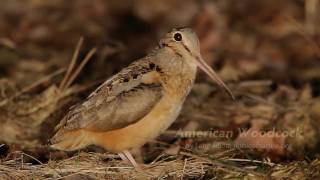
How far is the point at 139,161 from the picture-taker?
6.44 m

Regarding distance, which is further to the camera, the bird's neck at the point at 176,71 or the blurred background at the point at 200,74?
the blurred background at the point at 200,74

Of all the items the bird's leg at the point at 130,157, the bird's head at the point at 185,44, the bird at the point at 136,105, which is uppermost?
the bird's head at the point at 185,44

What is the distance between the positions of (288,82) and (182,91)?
3218 millimetres

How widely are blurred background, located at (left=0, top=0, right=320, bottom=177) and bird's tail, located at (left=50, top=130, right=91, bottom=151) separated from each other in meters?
0.33

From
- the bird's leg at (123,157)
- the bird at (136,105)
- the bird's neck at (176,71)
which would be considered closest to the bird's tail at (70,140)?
the bird at (136,105)

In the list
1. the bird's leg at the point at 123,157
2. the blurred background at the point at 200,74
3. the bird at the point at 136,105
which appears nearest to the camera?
the bird at the point at 136,105

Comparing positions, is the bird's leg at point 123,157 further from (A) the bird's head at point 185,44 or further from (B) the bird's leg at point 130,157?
(A) the bird's head at point 185,44

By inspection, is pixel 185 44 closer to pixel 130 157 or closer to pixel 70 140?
pixel 130 157

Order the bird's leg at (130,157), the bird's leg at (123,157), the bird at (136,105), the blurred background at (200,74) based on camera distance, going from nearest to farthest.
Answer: the bird at (136,105), the bird's leg at (130,157), the bird's leg at (123,157), the blurred background at (200,74)

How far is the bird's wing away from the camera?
19.6 ft

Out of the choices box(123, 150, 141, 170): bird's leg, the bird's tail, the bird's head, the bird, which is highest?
the bird's head

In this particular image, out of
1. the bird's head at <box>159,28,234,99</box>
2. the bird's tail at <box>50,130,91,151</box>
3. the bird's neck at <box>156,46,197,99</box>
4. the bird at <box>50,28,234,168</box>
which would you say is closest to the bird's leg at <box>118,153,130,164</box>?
the bird at <box>50,28,234,168</box>

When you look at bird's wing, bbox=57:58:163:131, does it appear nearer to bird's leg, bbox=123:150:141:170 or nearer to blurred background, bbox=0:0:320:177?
bird's leg, bbox=123:150:141:170

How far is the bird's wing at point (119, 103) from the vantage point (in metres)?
5.96
